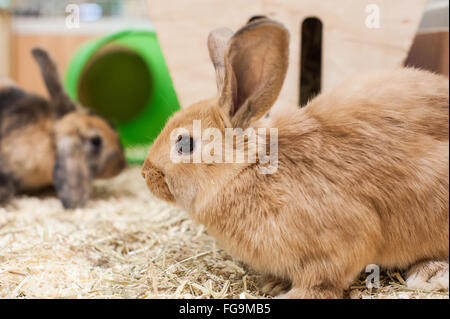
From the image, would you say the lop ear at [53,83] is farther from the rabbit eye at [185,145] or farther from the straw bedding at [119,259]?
the rabbit eye at [185,145]

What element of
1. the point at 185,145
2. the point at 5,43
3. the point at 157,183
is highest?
the point at 5,43

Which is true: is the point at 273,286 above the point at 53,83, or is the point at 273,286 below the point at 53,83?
below

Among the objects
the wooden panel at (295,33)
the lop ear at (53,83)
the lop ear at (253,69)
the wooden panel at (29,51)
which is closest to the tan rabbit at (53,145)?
the lop ear at (53,83)

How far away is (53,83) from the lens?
321 cm

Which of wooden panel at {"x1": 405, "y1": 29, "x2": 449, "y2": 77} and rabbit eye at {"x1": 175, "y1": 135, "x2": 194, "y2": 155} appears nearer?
rabbit eye at {"x1": 175, "y1": 135, "x2": 194, "y2": 155}

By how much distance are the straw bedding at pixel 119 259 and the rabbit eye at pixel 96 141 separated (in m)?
0.48

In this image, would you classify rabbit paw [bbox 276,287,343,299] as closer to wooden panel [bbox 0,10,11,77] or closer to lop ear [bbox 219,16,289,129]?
lop ear [bbox 219,16,289,129]

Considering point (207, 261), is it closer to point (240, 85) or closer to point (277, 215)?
point (277, 215)

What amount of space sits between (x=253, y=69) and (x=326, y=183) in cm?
42

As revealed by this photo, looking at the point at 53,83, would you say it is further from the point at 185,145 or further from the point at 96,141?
the point at 185,145

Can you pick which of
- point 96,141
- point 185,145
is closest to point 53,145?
point 96,141

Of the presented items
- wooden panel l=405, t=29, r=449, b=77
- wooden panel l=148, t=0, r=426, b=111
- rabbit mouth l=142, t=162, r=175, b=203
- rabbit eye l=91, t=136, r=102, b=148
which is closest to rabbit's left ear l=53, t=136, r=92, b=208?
rabbit eye l=91, t=136, r=102, b=148

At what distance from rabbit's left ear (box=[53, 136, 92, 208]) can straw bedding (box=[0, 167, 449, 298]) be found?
10 cm

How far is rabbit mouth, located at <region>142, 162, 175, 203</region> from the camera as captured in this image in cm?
167
